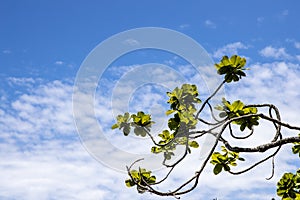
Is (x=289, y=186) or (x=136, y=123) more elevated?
(x=136, y=123)

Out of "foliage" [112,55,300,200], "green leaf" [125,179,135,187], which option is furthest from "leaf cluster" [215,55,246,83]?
"green leaf" [125,179,135,187]

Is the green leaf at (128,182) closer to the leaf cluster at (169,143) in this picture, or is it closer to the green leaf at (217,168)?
the leaf cluster at (169,143)

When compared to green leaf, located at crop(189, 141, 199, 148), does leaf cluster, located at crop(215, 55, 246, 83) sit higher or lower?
higher

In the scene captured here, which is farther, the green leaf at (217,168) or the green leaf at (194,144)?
the green leaf at (194,144)

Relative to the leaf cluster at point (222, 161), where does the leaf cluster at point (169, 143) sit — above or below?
above

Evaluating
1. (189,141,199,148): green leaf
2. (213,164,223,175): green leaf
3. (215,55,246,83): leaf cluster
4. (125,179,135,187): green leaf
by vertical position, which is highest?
(215,55,246,83): leaf cluster

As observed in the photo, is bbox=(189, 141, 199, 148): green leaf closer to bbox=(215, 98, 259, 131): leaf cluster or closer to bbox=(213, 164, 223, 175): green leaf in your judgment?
bbox=(213, 164, 223, 175): green leaf

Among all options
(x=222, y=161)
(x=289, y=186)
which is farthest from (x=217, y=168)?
(x=289, y=186)

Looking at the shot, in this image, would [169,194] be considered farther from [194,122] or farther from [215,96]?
[215,96]

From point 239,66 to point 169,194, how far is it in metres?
1.48

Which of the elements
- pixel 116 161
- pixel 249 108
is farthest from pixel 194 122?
pixel 116 161

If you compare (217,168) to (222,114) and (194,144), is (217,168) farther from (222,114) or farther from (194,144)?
(222,114)

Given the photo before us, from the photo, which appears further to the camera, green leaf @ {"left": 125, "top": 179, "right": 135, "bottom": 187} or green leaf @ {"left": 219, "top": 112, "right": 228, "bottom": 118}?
green leaf @ {"left": 125, "top": 179, "right": 135, "bottom": 187}

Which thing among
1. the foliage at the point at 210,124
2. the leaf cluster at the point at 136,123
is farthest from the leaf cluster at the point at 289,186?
the leaf cluster at the point at 136,123
